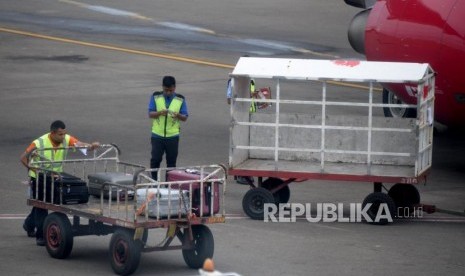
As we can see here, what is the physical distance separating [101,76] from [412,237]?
18875 millimetres

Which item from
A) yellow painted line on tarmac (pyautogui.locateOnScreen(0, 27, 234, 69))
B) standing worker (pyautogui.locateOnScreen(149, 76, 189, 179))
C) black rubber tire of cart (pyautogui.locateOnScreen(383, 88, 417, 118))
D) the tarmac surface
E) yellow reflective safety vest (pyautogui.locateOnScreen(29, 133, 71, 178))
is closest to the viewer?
the tarmac surface

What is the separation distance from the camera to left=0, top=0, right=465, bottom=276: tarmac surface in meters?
20.2

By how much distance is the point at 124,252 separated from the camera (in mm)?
18891

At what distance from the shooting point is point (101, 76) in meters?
Answer: 39.2

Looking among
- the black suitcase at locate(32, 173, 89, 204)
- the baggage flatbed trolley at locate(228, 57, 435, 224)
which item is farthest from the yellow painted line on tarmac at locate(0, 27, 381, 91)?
the black suitcase at locate(32, 173, 89, 204)

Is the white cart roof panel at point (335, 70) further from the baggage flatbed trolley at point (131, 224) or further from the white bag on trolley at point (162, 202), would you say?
the white bag on trolley at point (162, 202)

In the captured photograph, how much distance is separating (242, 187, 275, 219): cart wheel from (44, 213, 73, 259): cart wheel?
4552 millimetres

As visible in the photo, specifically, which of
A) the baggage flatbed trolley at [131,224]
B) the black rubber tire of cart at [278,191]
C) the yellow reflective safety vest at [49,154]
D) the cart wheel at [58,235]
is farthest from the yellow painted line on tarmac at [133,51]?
the cart wheel at [58,235]

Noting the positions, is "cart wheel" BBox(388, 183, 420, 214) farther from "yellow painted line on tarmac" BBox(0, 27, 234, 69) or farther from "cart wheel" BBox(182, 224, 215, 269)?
"yellow painted line on tarmac" BBox(0, 27, 234, 69)

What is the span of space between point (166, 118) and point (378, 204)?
4558mm

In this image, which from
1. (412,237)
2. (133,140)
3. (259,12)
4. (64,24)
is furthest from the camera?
(259,12)

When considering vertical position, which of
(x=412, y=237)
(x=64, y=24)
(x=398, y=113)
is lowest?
(x=412, y=237)

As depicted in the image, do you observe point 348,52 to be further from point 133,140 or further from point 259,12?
point 133,140

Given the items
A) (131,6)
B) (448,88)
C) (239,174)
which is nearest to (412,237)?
(239,174)
